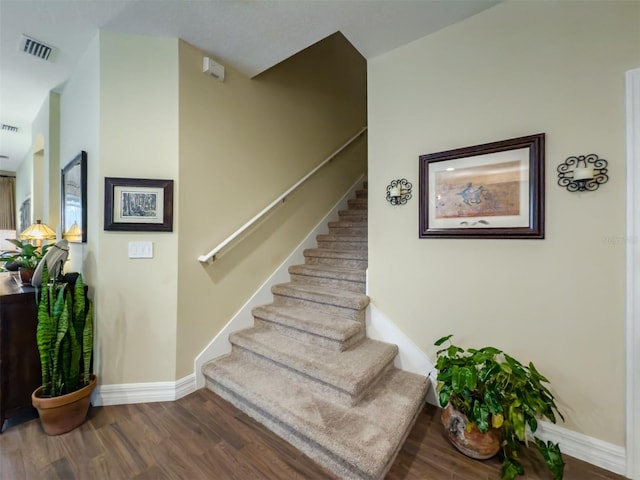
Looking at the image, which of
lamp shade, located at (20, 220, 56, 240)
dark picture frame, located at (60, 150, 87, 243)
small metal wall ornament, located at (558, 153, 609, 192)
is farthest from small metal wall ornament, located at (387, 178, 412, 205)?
lamp shade, located at (20, 220, 56, 240)

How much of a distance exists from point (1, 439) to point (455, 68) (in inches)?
142

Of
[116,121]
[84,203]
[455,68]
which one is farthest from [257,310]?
[455,68]

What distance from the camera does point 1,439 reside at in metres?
1.54

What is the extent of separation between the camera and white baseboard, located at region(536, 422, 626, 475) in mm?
1304

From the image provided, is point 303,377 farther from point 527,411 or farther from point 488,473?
point 527,411

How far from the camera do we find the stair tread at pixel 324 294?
6.95 feet

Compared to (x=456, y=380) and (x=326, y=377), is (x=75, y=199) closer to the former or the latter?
(x=326, y=377)

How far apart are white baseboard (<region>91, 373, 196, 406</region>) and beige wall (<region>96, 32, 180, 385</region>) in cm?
4

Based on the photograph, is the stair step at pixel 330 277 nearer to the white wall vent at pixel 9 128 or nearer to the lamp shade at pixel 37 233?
the lamp shade at pixel 37 233

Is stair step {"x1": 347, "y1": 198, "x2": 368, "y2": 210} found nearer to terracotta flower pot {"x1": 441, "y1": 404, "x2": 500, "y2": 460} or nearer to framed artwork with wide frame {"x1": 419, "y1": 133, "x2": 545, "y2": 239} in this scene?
framed artwork with wide frame {"x1": 419, "y1": 133, "x2": 545, "y2": 239}

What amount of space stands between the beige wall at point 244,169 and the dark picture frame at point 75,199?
30.8 inches

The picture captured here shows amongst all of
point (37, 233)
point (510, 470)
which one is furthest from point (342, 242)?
point (37, 233)

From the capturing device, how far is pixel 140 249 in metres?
1.90

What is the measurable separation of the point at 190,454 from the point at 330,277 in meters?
1.59
